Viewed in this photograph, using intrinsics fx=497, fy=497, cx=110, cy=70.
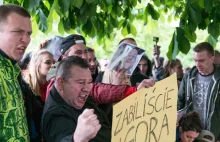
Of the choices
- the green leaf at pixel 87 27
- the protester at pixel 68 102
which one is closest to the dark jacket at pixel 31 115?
the protester at pixel 68 102

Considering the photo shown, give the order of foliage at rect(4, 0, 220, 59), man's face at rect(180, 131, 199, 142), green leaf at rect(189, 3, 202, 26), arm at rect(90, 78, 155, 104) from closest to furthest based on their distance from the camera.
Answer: arm at rect(90, 78, 155, 104), foliage at rect(4, 0, 220, 59), green leaf at rect(189, 3, 202, 26), man's face at rect(180, 131, 199, 142)

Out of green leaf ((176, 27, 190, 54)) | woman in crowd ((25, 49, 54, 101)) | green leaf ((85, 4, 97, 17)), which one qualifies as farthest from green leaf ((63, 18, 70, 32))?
green leaf ((176, 27, 190, 54))

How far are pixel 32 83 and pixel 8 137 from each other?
1.31 metres

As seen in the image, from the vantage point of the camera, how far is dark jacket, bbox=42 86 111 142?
→ 2195mm

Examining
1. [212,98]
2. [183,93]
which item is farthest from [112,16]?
[212,98]

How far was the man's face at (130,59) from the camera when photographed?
10.8ft

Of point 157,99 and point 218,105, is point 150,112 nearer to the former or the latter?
point 157,99

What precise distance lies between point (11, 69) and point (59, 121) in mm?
325

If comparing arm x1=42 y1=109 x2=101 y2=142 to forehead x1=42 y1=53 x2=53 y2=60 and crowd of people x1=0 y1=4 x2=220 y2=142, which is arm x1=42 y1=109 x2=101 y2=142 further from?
forehead x1=42 y1=53 x2=53 y2=60

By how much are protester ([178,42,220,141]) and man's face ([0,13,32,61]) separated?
3.08 meters

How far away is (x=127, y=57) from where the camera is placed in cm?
332

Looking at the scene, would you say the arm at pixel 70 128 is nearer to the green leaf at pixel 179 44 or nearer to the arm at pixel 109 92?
the arm at pixel 109 92

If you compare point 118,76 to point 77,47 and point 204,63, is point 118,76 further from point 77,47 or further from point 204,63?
point 204,63

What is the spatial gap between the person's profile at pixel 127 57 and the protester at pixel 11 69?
118 centimetres
